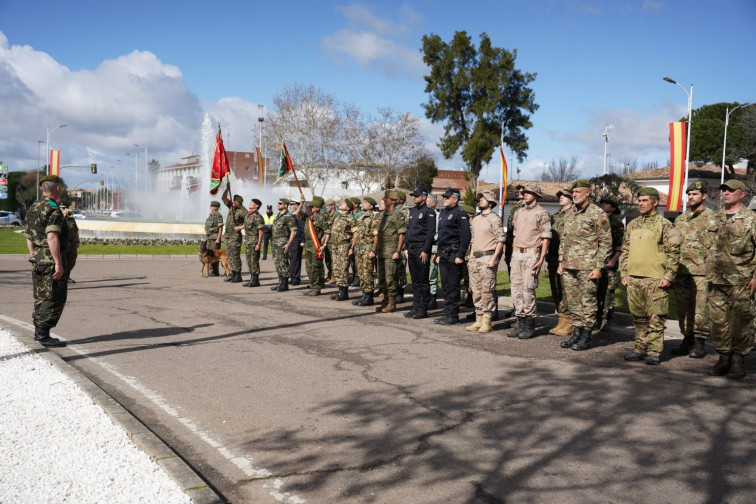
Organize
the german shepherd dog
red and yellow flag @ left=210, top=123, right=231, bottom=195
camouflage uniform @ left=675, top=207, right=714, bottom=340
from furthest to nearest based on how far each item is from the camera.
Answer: the german shepherd dog
red and yellow flag @ left=210, top=123, right=231, bottom=195
camouflage uniform @ left=675, top=207, right=714, bottom=340

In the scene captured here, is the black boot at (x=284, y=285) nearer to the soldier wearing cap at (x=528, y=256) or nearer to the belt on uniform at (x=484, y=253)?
the belt on uniform at (x=484, y=253)

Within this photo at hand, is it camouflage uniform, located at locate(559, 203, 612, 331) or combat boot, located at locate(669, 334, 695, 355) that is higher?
camouflage uniform, located at locate(559, 203, 612, 331)

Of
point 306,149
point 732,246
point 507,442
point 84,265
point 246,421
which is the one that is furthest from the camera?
point 306,149

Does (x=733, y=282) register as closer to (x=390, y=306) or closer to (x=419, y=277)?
(x=419, y=277)

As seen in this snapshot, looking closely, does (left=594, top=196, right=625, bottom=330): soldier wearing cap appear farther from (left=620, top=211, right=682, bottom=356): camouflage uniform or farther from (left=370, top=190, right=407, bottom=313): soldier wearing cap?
(left=370, top=190, right=407, bottom=313): soldier wearing cap

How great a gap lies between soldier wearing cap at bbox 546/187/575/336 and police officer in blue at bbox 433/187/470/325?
4.18ft

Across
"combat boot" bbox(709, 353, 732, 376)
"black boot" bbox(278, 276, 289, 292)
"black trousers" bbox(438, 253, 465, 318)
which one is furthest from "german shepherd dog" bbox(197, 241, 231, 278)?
"combat boot" bbox(709, 353, 732, 376)

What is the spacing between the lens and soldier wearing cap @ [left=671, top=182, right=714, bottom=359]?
7566mm

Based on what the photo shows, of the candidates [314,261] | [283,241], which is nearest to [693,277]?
[314,261]

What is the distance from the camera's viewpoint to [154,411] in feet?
17.8

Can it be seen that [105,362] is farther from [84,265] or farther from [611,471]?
[84,265]

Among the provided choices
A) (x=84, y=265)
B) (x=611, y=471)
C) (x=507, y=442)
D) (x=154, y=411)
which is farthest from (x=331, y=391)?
(x=84, y=265)

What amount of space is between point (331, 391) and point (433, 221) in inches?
181

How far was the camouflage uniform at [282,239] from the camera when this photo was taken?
1427cm
